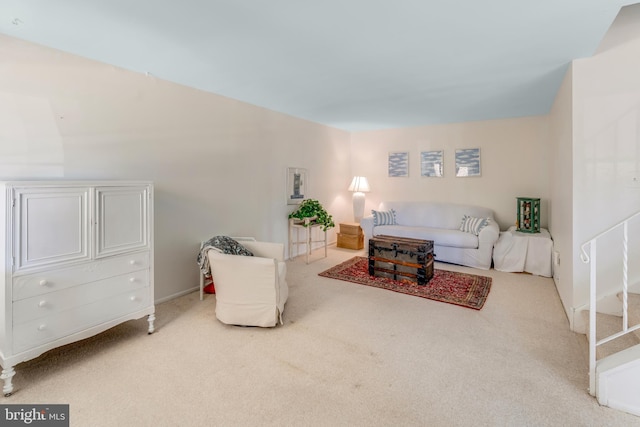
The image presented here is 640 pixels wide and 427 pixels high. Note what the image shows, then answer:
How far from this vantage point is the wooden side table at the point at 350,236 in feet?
19.0

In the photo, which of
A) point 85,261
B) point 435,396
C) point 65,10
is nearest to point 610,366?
point 435,396

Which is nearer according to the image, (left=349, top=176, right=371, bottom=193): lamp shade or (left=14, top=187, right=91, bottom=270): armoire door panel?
(left=14, top=187, right=91, bottom=270): armoire door panel

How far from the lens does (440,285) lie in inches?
150

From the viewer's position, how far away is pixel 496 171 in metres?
5.24

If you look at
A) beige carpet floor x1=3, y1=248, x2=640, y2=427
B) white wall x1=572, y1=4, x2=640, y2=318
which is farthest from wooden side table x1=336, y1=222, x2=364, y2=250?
white wall x1=572, y1=4, x2=640, y2=318

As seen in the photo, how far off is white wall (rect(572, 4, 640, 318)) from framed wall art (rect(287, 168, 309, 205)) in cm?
364

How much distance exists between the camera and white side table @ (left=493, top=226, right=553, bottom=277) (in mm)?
4160

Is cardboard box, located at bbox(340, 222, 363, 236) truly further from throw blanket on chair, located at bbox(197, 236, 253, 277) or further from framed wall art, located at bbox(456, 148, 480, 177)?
throw blanket on chair, located at bbox(197, 236, 253, 277)

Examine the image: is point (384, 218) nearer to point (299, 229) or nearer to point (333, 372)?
point (299, 229)

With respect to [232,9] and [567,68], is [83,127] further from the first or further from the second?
[567,68]

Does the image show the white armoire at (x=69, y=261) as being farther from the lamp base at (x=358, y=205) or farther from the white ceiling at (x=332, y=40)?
the lamp base at (x=358, y=205)

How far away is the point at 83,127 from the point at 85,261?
4.04ft

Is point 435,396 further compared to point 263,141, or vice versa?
point 263,141

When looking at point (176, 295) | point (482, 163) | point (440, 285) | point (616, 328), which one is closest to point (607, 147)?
point (616, 328)
